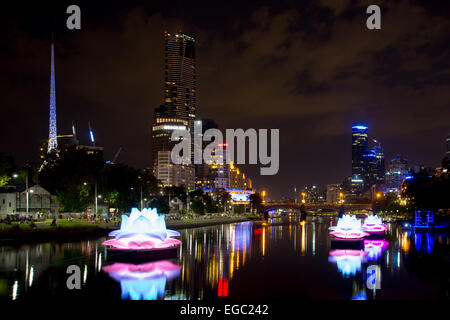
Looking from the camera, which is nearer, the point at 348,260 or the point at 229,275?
the point at 229,275

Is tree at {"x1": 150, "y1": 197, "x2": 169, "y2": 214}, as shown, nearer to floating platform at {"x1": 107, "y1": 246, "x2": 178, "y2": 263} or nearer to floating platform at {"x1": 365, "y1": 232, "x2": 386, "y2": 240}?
floating platform at {"x1": 365, "y1": 232, "x2": 386, "y2": 240}

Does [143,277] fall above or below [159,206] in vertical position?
above

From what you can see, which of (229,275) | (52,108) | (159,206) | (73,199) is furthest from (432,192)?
(52,108)

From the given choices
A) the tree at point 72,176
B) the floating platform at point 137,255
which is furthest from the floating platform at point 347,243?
the tree at point 72,176

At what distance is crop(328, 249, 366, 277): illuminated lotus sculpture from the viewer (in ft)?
102

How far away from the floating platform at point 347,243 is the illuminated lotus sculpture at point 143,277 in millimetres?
21026

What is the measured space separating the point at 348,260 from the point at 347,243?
10.3m

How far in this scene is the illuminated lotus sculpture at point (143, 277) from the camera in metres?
22.0

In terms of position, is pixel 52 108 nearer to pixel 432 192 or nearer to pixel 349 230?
pixel 432 192

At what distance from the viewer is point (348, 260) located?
36656 millimetres

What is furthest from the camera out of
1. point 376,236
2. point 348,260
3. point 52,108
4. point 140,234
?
point 52,108
